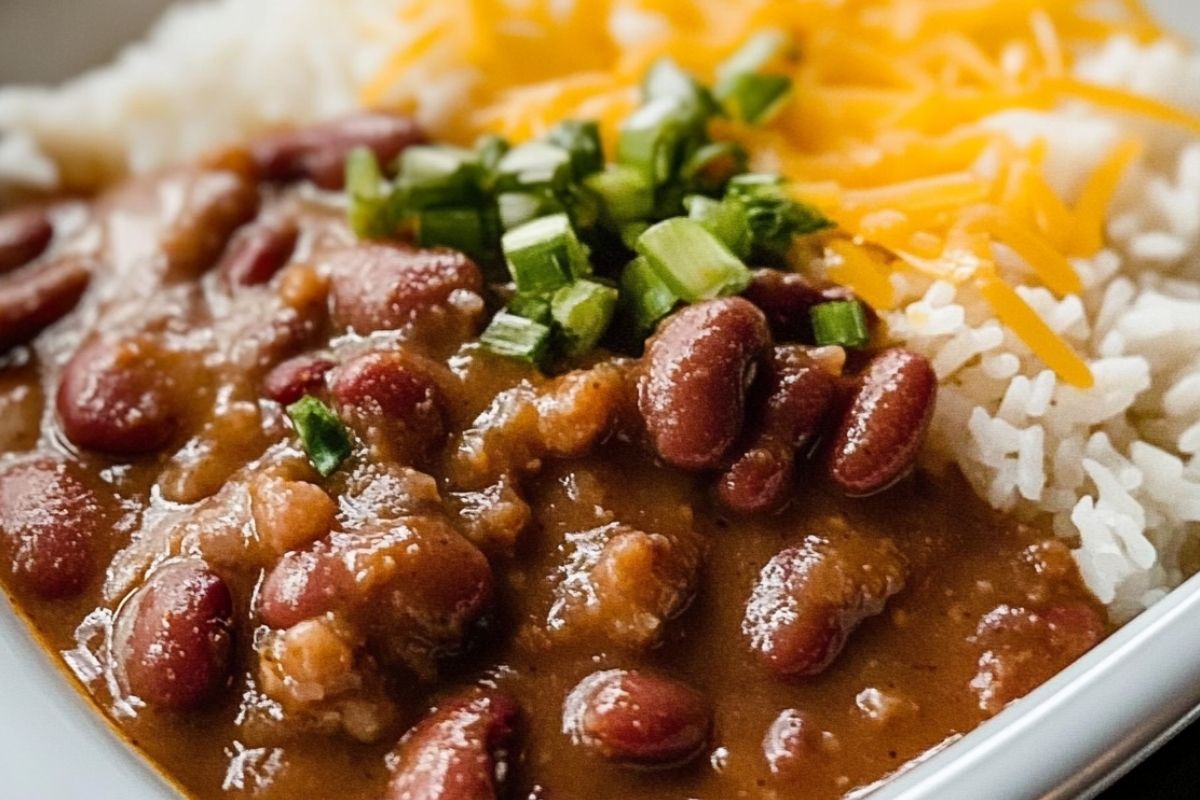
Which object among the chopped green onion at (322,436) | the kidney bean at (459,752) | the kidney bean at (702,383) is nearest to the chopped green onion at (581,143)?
the kidney bean at (702,383)

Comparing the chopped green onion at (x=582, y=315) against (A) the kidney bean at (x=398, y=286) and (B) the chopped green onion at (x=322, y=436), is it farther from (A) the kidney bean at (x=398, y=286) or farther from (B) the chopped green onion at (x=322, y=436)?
(B) the chopped green onion at (x=322, y=436)

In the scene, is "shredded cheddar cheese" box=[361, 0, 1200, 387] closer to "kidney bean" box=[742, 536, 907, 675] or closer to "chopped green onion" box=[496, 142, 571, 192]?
"chopped green onion" box=[496, 142, 571, 192]

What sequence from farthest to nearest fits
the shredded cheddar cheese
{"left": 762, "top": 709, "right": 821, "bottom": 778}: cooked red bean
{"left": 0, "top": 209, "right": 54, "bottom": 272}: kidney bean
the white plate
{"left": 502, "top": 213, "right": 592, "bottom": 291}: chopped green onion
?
{"left": 0, "top": 209, "right": 54, "bottom": 272}: kidney bean → the shredded cheddar cheese → {"left": 502, "top": 213, "right": 592, "bottom": 291}: chopped green onion → {"left": 762, "top": 709, "right": 821, "bottom": 778}: cooked red bean → the white plate

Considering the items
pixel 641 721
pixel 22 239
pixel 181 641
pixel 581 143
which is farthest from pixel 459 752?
pixel 22 239

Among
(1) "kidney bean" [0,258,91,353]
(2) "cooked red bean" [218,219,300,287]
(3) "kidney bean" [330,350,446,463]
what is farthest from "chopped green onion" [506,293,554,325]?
(1) "kidney bean" [0,258,91,353]

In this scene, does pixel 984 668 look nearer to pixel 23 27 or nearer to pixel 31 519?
pixel 31 519

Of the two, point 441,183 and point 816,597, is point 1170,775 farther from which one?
point 441,183

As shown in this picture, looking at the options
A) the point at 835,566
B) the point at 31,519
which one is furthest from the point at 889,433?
the point at 31,519
